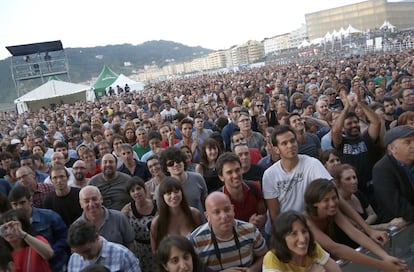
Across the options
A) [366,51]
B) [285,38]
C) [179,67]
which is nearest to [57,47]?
[366,51]

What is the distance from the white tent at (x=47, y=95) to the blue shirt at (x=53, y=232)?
85.0 ft

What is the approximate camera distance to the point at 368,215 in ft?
10.9

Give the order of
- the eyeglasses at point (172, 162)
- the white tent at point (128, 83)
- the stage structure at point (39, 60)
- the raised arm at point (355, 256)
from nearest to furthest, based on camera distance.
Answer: the raised arm at point (355, 256), the eyeglasses at point (172, 162), the white tent at point (128, 83), the stage structure at point (39, 60)

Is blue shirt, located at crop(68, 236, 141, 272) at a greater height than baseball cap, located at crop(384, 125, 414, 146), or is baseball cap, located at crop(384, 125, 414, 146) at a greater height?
baseball cap, located at crop(384, 125, 414, 146)

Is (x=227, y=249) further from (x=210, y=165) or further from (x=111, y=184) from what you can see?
(x=111, y=184)

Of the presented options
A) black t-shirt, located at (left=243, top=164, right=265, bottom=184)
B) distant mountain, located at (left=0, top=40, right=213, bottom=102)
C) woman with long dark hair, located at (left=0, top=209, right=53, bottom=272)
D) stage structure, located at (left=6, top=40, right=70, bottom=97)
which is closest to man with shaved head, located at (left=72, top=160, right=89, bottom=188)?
woman with long dark hair, located at (left=0, top=209, right=53, bottom=272)

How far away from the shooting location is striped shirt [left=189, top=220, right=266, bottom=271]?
8.55ft

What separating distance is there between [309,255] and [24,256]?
2007mm

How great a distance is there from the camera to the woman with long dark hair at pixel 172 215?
316cm

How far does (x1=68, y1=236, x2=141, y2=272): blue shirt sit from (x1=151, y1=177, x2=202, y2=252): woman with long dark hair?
A: 42 cm

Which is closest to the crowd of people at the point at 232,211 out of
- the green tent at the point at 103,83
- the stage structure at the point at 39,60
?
→ the green tent at the point at 103,83

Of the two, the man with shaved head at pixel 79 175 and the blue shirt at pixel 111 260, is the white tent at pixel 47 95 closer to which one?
the man with shaved head at pixel 79 175

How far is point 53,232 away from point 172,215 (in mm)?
1110

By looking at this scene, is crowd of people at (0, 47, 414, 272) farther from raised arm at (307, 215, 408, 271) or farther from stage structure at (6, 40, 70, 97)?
stage structure at (6, 40, 70, 97)
